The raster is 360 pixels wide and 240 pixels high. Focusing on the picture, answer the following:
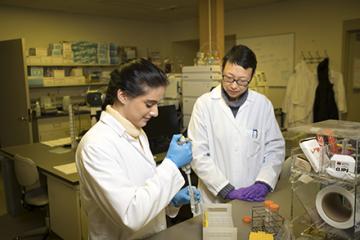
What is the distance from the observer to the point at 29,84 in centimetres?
432

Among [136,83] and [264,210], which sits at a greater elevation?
[136,83]

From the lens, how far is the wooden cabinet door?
3.78 m

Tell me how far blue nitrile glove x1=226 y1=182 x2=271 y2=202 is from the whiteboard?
343 centimetres

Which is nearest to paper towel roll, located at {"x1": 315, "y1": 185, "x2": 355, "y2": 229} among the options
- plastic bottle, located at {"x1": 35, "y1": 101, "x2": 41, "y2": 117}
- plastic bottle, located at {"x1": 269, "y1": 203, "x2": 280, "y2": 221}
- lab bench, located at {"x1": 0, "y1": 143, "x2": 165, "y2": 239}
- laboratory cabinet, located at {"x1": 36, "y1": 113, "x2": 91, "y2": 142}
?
plastic bottle, located at {"x1": 269, "y1": 203, "x2": 280, "y2": 221}

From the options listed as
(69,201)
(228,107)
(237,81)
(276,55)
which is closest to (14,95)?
(69,201)

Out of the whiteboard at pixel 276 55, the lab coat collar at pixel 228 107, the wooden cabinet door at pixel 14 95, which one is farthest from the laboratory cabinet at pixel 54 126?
the lab coat collar at pixel 228 107

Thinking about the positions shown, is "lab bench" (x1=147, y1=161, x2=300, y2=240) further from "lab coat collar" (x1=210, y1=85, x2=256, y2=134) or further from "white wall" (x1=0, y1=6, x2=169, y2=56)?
"white wall" (x1=0, y1=6, x2=169, y2=56)

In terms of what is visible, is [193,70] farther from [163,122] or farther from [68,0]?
→ [68,0]

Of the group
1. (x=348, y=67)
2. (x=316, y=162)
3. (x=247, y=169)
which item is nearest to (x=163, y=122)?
(x=247, y=169)

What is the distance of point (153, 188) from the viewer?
1.00 m

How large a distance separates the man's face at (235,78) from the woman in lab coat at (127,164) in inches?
19.6

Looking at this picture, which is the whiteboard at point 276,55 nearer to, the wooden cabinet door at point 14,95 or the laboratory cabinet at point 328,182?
the wooden cabinet door at point 14,95

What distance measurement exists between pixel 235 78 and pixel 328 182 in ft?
2.25

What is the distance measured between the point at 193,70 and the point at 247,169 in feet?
5.02
